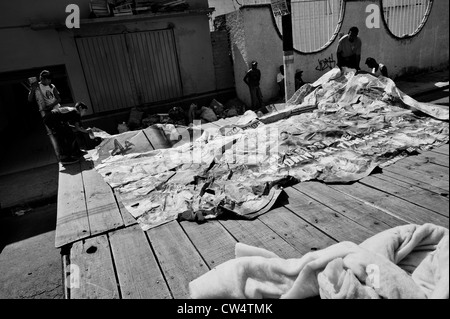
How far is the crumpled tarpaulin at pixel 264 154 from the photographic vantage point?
3.26 m

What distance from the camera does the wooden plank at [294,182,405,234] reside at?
2.53 metres

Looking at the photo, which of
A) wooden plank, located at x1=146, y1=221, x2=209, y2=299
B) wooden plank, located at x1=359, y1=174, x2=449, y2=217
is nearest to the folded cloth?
wooden plank, located at x1=146, y1=221, x2=209, y2=299

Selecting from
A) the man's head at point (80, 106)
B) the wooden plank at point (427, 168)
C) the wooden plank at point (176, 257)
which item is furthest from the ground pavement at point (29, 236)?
the wooden plank at point (427, 168)

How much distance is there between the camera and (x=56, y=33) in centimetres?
786

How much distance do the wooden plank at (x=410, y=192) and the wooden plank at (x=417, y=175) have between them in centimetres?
16

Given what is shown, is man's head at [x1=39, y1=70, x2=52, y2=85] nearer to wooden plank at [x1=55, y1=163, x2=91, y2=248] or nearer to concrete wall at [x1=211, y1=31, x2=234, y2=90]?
wooden plank at [x1=55, y1=163, x2=91, y2=248]

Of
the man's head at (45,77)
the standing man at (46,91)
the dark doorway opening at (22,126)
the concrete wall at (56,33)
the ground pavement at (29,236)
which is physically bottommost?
the ground pavement at (29,236)

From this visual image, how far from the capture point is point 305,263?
1.88 meters

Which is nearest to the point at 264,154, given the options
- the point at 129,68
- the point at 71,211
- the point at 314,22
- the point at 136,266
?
the point at 136,266

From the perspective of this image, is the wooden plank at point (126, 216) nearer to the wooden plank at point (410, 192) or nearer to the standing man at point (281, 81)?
the wooden plank at point (410, 192)

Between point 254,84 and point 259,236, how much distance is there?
6854 mm

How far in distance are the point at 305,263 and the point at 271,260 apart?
0.22m

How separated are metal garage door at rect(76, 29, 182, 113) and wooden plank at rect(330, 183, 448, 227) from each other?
24.1 feet
